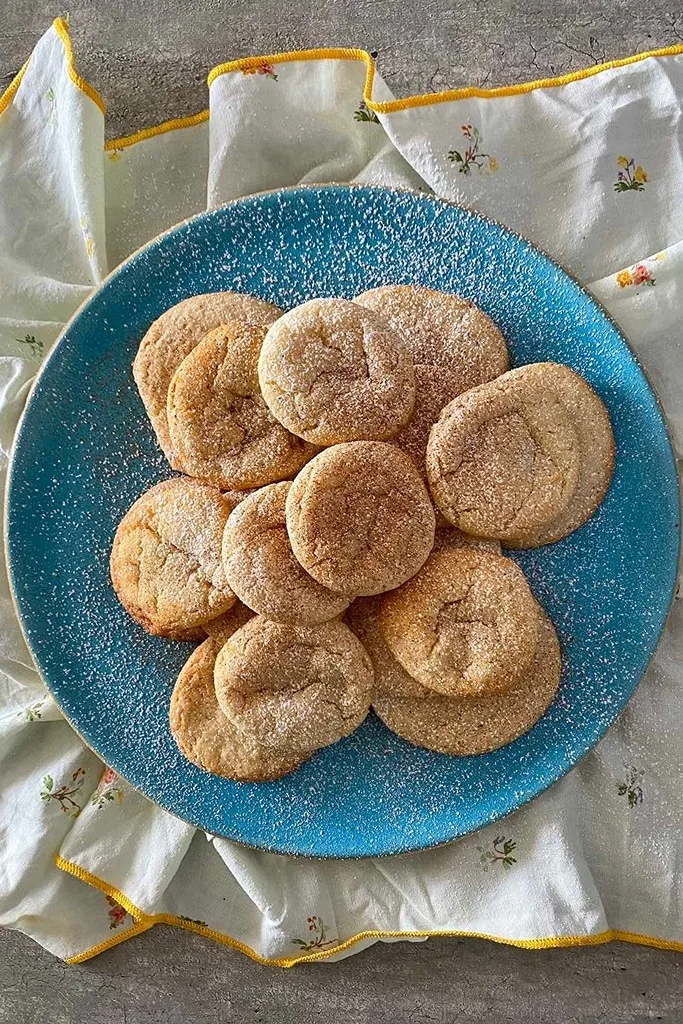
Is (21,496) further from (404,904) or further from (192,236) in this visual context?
(404,904)

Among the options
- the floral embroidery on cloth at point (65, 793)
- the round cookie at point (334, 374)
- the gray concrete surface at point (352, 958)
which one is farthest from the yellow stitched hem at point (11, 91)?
the floral embroidery on cloth at point (65, 793)

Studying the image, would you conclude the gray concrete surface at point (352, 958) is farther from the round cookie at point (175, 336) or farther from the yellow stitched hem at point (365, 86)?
the round cookie at point (175, 336)

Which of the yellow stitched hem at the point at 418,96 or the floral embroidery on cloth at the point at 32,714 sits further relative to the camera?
the floral embroidery on cloth at the point at 32,714

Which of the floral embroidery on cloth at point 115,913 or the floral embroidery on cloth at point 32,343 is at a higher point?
the floral embroidery on cloth at point 32,343

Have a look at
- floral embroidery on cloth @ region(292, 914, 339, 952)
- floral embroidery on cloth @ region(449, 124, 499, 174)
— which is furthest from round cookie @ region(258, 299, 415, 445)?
floral embroidery on cloth @ region(292, 914, 339, 952)

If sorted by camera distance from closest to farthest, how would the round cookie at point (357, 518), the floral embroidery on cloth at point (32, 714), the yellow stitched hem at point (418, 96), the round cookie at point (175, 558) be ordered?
the round cookie at point (357, 518) < the round cookie at point (175, 558) < the yellow stitched hem at point (418, 96) < the floral embroidery on cloth at point (32, 714)

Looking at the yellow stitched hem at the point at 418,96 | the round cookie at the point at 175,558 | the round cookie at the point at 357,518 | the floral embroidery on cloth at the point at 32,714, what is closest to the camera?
the round cookie at the point at 357,518

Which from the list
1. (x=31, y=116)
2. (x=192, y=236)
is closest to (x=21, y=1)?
(x=31, y=116)
